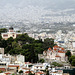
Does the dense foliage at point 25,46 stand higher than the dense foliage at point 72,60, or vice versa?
the dense foliage at point 25,46

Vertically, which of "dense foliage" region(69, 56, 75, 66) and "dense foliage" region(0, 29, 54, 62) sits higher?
"dense foliage" region(0, 29, 54, 62)

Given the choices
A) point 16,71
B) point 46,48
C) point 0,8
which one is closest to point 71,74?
point 16,71

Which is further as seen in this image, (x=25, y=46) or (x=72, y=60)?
(x=25, y=46)

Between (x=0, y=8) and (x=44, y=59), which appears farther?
(x=0, y=8)

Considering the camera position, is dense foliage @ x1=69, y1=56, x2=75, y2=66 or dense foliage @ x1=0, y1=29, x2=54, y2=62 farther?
dense foliage @ x1=0, y1=29, x2=54, y2=62

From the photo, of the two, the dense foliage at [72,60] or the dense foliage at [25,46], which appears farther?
the dense foliage at [25,46]

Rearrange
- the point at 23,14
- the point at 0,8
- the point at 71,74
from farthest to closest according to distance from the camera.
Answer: the point at 0,8, the point at 23,14, the point at 71,74

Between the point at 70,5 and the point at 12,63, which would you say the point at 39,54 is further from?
the point at 70,5

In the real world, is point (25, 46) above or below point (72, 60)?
above
